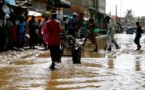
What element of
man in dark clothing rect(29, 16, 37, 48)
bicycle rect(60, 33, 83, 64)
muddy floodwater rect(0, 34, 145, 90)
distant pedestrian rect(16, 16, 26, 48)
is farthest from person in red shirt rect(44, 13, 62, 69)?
man in dark clothing rect(29, 16, 37, 48)

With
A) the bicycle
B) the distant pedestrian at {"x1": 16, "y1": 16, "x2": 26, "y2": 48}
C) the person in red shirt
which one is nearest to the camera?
the person in red shirt

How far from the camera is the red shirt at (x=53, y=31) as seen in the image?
1228 centimetres

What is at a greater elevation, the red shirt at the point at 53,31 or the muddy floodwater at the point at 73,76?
the red shirt at the point at 53,31

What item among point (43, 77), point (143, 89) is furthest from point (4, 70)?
point (143, 89)

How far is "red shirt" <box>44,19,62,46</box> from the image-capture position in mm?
12281

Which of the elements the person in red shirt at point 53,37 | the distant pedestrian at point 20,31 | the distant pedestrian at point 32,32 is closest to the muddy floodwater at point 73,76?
the person in red shirt at point 53,37

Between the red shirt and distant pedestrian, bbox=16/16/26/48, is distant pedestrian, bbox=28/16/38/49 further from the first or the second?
the red shirt

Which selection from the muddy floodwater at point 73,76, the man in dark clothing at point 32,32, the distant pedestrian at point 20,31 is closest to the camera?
the muddy floodwater at point 73,76

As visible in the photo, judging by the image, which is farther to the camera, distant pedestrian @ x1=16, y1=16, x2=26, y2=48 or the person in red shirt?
distant pedestrian @ x1=16, y1=16, x2=26, y2=48

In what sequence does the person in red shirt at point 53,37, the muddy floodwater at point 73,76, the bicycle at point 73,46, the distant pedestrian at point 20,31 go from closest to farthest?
the muddy floodwater at point 73,76 < the person in red shirt at point 53,37 < the bicycle at point 73,46 < the distant pedestrian at point 20,31

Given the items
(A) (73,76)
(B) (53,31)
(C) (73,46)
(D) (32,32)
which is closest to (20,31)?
(D) (32,32)

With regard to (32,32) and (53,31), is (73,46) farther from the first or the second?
(32,32)

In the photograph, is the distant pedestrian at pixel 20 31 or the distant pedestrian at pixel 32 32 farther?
the distant pedestrian at pixel 32 32

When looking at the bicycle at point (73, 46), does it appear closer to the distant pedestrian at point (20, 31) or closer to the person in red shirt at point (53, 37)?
the person in red shirt at point (53, 37)
